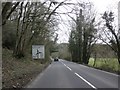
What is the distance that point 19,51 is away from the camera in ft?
141

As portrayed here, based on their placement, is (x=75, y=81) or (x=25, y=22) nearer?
(x=75, y=81)

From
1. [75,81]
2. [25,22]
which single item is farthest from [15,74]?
[25,22]

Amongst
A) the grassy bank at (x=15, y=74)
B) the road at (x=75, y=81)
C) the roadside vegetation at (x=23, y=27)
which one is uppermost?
the roadside vegetation at (x=23, y=27)

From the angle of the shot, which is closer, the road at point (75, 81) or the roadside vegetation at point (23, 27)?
the road at point (75, 81)

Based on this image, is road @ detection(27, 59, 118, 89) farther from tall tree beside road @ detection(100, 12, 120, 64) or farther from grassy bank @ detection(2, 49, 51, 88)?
tall tree beside road @ detection(100, 12, 120, 64)

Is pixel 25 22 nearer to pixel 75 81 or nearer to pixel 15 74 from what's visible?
pixel 15 74

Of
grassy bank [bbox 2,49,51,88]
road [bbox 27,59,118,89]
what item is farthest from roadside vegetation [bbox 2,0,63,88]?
road [bbox 27,59,118,89]

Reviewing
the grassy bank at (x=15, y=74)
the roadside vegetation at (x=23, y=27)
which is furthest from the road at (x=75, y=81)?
the roadside vegetation at (x=23, y=27)

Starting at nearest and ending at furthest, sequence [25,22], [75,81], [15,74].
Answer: [75,81]
[15,74]
[25,22]

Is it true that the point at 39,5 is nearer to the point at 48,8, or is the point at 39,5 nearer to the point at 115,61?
the point at 48,8

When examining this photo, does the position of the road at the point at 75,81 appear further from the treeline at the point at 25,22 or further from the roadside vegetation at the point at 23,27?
the treeline at the point at 25,22

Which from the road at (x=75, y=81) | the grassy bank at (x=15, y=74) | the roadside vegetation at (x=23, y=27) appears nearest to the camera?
the grassy bank at (x=15, y=74)

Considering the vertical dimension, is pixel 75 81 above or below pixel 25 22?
below

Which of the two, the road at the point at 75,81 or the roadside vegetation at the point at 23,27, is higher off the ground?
the roadside vegetation at the point at 23,27
